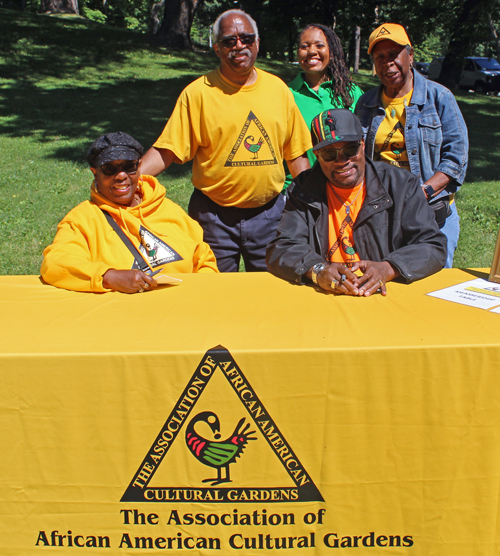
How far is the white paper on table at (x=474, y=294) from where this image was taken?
7.52ft

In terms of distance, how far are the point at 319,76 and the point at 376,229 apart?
166 cm

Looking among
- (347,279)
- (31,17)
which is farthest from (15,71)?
(347,279)

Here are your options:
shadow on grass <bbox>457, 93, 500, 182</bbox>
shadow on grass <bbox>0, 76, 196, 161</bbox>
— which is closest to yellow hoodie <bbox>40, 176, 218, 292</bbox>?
shadow on grass <bbox>0, 76, 196, 161</bbox>

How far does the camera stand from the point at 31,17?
1983cm

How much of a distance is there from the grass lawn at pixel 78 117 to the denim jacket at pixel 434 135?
2.66m

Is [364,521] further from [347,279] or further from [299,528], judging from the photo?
[347,279]

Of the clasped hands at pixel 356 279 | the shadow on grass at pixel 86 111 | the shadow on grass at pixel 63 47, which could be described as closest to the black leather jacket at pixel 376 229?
the clasped hands at pixel 356 279

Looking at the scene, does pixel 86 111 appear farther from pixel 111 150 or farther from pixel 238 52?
pixel 111 150

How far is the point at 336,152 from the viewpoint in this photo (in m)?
2.70

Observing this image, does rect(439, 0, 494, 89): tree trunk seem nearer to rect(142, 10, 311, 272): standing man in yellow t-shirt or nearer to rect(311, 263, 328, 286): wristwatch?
rect(142, 10, 311, 272): standing man in yellow t-shirt

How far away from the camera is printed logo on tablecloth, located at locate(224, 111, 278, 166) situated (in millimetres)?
3301

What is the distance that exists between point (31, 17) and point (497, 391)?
22.2m

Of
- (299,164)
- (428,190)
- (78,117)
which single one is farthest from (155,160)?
(78,117)

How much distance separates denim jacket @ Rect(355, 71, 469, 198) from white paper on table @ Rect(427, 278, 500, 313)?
0.88 meters
